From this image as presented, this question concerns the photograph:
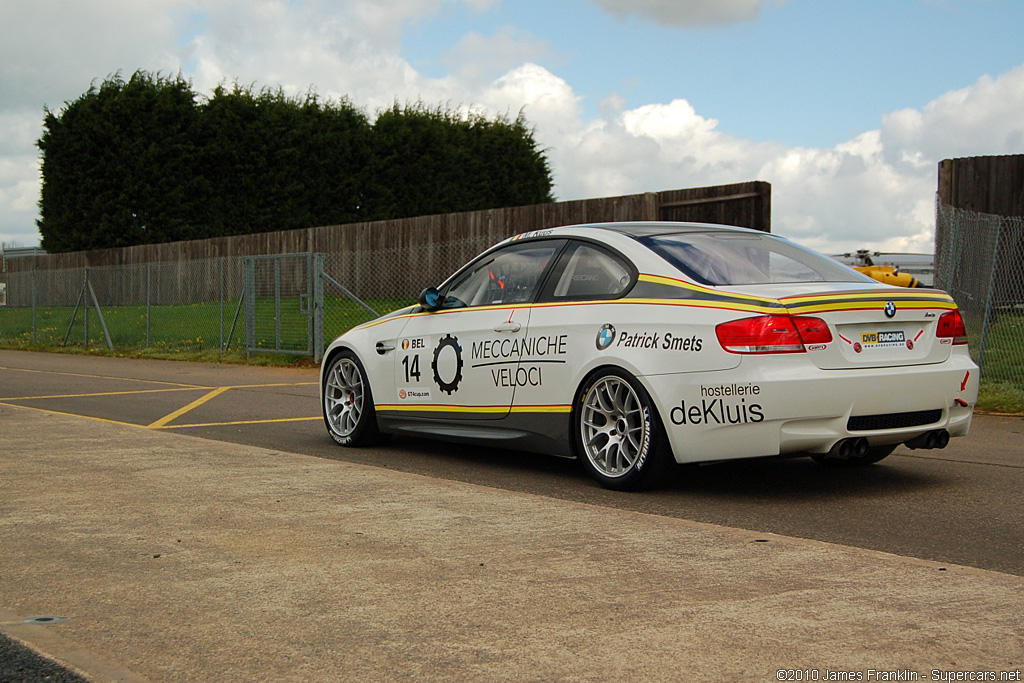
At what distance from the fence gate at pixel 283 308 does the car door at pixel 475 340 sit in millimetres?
10731

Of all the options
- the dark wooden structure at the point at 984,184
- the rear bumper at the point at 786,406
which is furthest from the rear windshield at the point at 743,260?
the dark wooden structure at the point at 984,184

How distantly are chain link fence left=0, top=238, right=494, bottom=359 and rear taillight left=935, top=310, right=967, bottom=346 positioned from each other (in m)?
12.3

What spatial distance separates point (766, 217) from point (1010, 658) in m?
12.5

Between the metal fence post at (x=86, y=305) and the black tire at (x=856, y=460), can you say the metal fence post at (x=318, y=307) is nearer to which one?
the metal fence post at (x=86, y=305)

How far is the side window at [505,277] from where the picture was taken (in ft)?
24.3

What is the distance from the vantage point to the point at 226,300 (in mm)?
25312

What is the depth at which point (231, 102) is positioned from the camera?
3891 centimetres

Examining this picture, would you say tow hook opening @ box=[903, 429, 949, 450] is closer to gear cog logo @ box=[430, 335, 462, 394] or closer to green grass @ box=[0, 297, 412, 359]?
gear cog logo @ box=[430, 335, 462, 394]

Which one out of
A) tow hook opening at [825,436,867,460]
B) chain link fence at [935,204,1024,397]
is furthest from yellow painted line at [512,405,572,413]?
chain link fence at [935,204,1024,397]

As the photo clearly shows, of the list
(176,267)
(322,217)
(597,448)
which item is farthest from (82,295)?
(597,448)

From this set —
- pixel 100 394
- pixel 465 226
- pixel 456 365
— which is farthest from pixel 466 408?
pixel 465 226

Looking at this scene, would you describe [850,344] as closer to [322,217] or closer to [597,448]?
[597,448]

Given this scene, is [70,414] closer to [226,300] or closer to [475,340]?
[475,340]

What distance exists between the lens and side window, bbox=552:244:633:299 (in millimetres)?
6801
